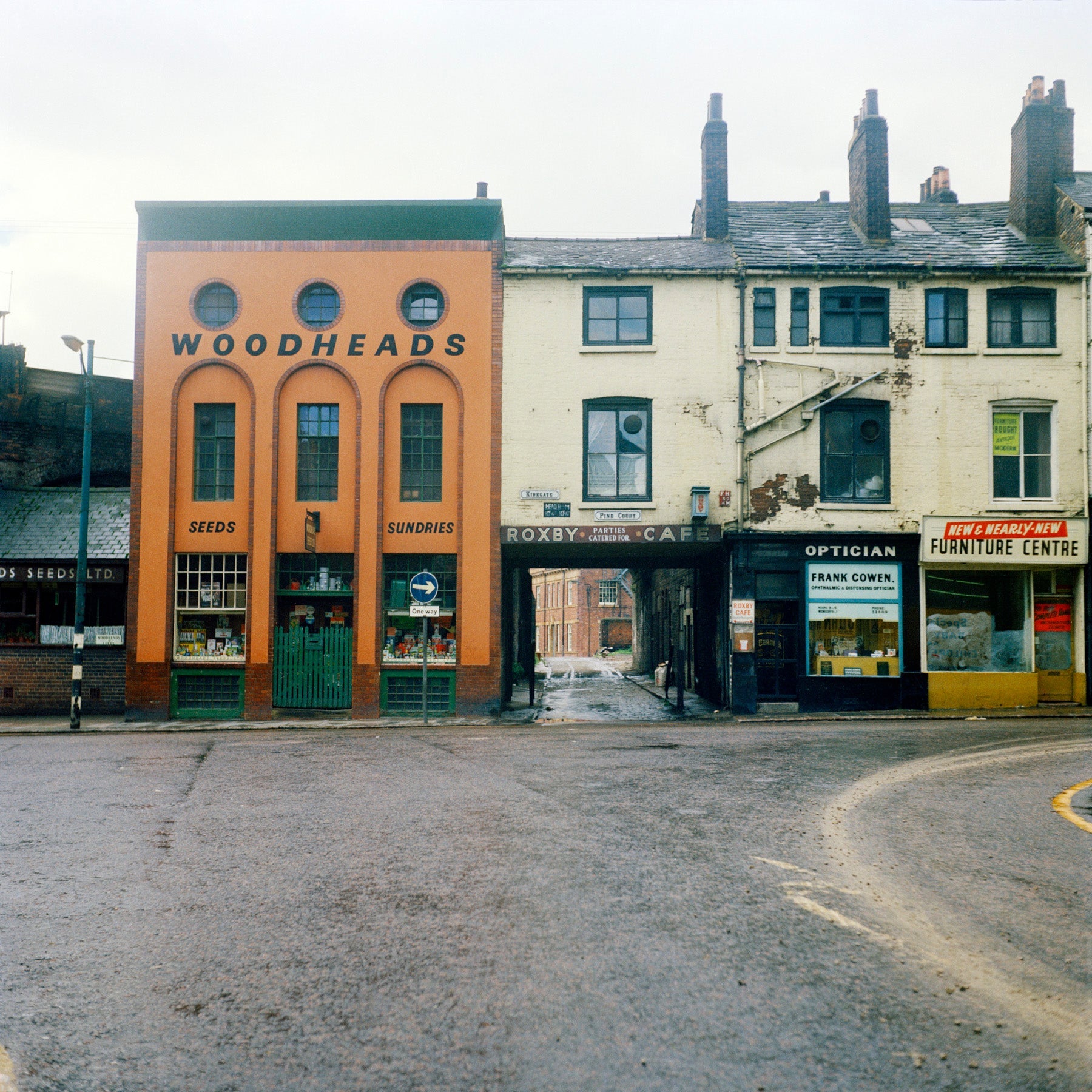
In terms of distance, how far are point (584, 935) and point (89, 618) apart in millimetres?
20849

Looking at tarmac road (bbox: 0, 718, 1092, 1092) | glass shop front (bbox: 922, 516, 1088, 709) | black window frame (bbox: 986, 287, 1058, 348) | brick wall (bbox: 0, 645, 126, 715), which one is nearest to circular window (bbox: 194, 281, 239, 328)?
brick wall (bbox: 0, 645, 126, 715)

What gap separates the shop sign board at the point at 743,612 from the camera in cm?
2191

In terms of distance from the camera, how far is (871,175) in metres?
24.0

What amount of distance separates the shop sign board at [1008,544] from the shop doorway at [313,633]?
503 inches

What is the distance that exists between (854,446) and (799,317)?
123 inches

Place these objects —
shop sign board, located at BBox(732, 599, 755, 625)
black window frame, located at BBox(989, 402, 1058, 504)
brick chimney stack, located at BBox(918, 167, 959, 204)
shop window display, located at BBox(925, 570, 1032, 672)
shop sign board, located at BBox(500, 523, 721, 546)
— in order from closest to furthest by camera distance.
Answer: shop sign board, located at BBox(732, 599, 755, 625) → shop sign board, located at BBox(500, 523, 721, 546) → shop window display, located at BBox(925, 570, 1032, 672) → black window frame, located at BBox(989, 402, 1058, 504) → brick chimney stack, located at BBox(918, 167, 959, 204)

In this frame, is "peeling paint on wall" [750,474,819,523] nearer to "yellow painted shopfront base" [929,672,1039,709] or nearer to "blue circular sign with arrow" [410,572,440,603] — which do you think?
"yellow painted shopfront base" [929,672,1039,709]

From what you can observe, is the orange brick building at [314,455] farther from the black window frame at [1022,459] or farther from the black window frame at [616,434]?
the black window frame at [1022,459]

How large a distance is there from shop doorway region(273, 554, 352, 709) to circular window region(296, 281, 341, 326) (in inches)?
211

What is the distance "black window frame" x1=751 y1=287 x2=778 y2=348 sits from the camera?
2253cm

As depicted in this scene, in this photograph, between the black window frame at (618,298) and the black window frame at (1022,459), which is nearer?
the black window frame at (1022,459)

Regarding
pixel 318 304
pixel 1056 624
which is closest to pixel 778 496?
pixel 1056 624

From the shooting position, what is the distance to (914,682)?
21.9m

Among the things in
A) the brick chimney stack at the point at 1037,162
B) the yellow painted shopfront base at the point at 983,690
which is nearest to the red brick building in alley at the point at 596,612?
the brick chimney stack at the point at 1037,162
